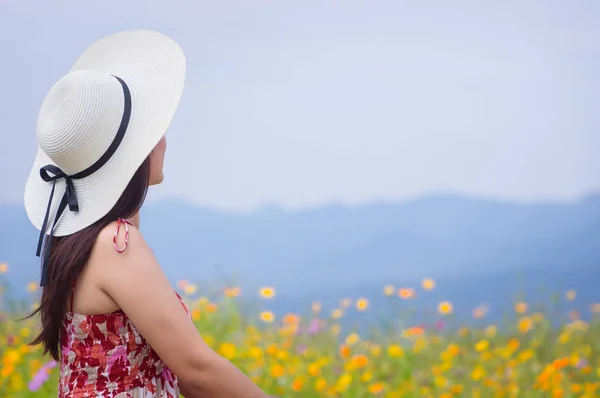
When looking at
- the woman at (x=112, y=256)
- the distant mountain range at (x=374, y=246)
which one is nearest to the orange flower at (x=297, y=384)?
the distant mountain range at (x=374, y=246)

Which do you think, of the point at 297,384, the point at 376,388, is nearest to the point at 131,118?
the point at 297,384

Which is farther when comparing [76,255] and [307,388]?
[307,388]

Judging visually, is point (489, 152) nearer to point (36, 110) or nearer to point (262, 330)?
point (262, 330)

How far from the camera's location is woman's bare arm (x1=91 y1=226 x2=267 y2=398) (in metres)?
1.27

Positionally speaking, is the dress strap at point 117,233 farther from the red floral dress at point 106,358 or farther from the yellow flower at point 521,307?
the yellow flower at point 521,307

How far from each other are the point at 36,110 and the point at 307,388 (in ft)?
5.91

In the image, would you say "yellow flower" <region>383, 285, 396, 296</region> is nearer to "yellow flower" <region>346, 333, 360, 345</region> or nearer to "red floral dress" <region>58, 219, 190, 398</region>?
"yellow flower" <region>346, 333, 360, 345</region>

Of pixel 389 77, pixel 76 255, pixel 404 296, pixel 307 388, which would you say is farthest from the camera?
pixel 389 77

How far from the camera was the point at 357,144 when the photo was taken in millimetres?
3506

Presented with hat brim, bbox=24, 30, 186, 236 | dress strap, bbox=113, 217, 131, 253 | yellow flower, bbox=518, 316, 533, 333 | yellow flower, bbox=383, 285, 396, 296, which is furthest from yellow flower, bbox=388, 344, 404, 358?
dress strap, bbox=113, 217, 131, 253

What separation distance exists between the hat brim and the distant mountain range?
6.35 ft

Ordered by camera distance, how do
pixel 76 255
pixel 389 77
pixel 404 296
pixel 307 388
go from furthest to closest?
pixel 389 77 < pixel 404 296 < pixel 307 388 < pixel 76 255

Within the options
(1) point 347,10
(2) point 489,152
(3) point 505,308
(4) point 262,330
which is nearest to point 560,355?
(3) point 505,308

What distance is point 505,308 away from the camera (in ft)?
11.0
